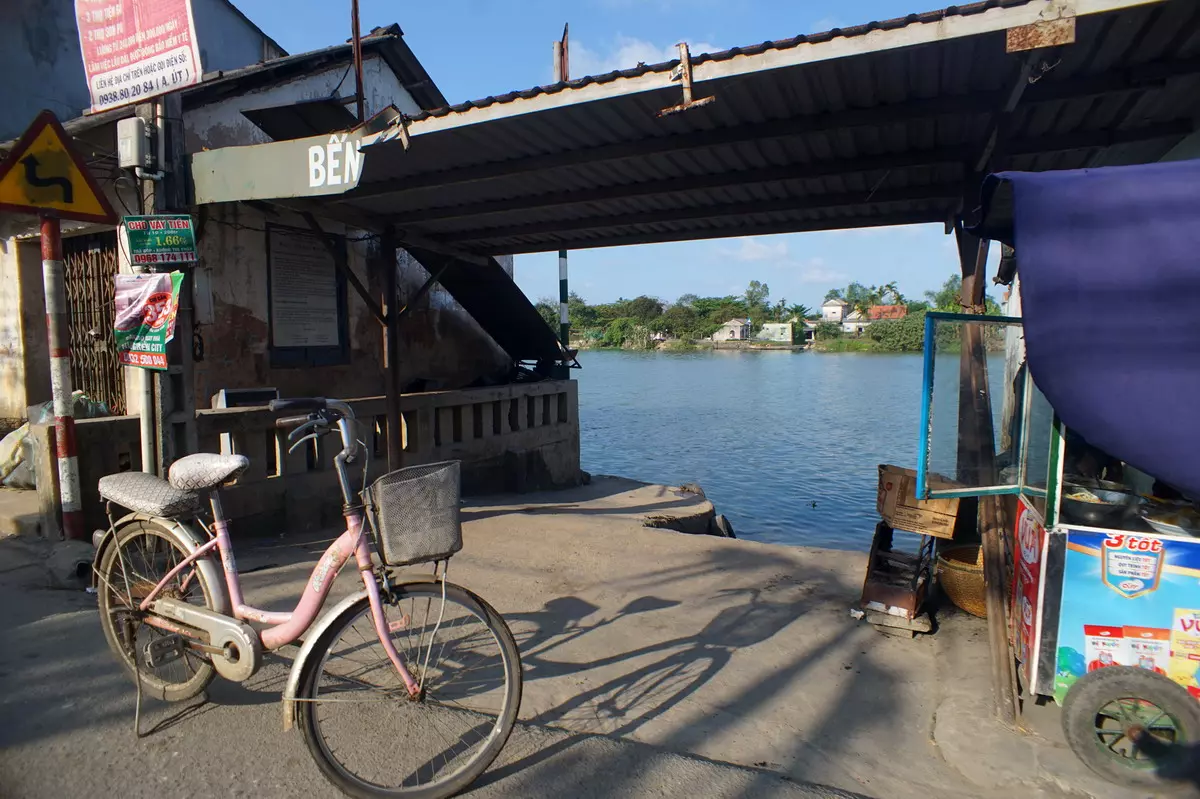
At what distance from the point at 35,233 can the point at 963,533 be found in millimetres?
8846

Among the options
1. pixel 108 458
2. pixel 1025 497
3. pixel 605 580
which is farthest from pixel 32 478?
pixel 1025 497

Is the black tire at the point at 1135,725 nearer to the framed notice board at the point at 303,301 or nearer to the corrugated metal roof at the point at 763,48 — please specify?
the corrugated metal roof at the point at 763,48

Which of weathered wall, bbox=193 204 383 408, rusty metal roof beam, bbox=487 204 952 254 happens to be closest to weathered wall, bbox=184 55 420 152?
weathered wall, bbox=193 204 383 408

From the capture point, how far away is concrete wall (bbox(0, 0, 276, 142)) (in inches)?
368

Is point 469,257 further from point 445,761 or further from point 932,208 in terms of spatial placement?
point 445,761

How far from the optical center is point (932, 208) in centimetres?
689

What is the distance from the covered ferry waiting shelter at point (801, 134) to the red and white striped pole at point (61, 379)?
1072 mm

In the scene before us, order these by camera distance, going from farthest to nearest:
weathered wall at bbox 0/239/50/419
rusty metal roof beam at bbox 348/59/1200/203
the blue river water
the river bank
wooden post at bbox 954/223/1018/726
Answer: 1. the river bank
2. the blue river water
3. weathered wall at bbox 0/239/50/419
4. wooden post at bbox 954/223/1018/726
5. rusty metal roof beam at bbox 348/59/1200/203

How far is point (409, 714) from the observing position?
3.06m

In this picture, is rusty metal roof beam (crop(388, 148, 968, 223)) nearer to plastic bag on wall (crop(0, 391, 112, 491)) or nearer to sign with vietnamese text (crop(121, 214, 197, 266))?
sign with vietnamese text (crop(121, 214, 197, 266))

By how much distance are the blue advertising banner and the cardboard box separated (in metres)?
1.48

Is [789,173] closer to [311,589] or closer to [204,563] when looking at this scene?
[311,589]

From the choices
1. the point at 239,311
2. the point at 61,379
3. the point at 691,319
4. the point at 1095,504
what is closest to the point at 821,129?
the point at 1095,504

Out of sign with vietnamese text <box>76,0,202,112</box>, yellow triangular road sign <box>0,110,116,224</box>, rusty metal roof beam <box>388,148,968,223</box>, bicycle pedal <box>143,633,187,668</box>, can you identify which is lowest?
bicycle pedal <box>143,633,187,668</box>
